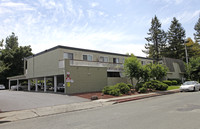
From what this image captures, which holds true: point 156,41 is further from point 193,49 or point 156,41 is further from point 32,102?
point 32,102

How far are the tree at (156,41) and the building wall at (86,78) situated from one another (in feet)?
111

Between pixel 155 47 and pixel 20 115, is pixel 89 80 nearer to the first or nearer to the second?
pixel 20 115

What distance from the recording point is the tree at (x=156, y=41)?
2092 inches

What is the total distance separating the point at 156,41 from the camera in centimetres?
5397

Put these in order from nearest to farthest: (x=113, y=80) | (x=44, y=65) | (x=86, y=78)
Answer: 1. (x=86, y=78)
2. (x=44, y=65)
3. (x=113, y=80)

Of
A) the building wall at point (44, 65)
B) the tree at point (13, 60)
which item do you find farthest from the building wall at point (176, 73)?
the tree at point (13, 60)

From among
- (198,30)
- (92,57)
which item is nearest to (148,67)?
(92,57)

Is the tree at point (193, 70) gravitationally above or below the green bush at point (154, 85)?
above

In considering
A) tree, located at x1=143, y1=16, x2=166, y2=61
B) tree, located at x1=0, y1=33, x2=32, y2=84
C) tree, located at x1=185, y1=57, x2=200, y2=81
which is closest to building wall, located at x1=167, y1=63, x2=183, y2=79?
tree, located at x1=185, y1=57, x2=200, y2=81

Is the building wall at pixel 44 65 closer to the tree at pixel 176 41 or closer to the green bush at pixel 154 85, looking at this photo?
the green bush at pixel 154 85

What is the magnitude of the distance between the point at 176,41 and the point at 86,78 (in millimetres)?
43917

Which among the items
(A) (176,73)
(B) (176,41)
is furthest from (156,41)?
(A) (176,73)

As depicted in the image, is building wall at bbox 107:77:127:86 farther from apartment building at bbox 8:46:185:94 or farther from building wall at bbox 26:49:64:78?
building wall at bbox 26:49:64:78

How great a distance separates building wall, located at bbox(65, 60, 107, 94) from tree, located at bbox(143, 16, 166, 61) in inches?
1333
